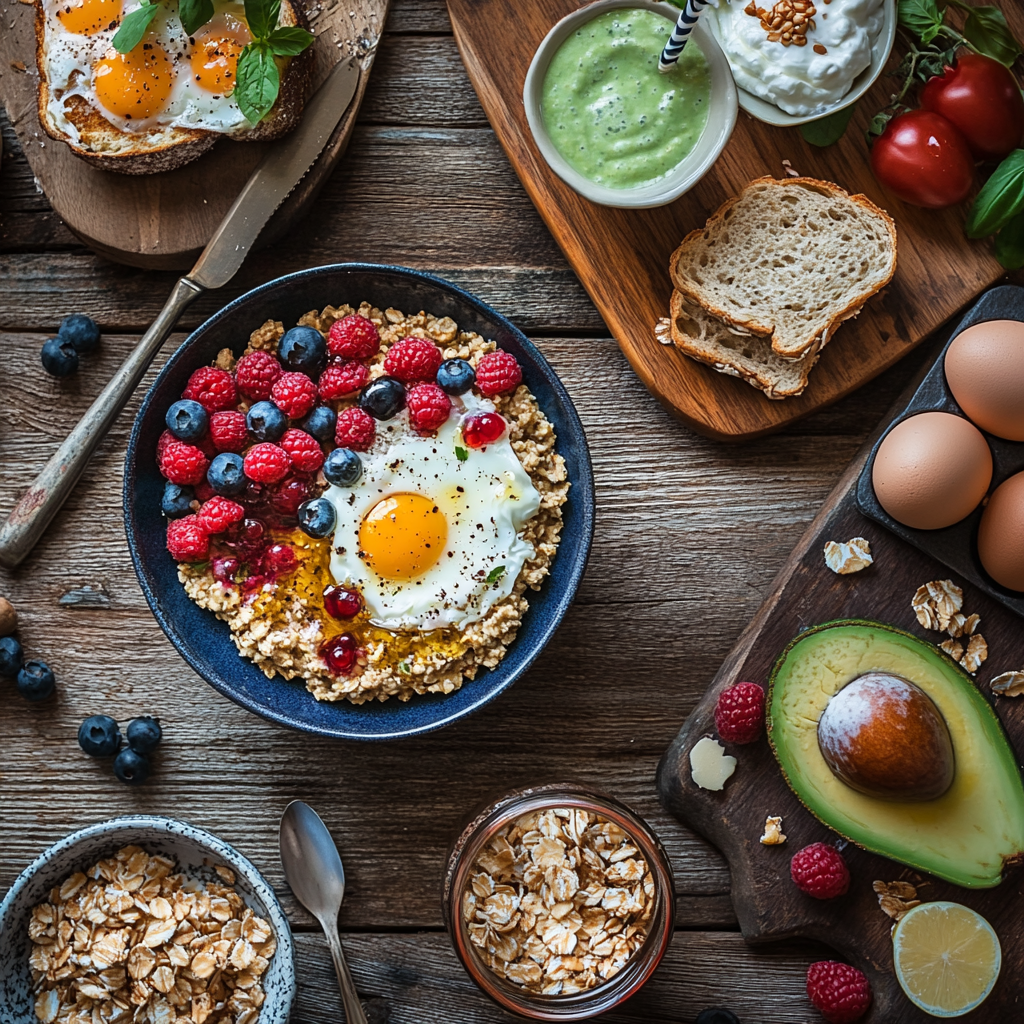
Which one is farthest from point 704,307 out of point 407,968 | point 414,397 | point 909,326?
point 407,968

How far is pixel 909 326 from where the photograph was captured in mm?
2186

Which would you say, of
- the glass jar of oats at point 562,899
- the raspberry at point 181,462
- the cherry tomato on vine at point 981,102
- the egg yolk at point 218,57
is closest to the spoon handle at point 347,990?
the glass jar of oats at point 562,899

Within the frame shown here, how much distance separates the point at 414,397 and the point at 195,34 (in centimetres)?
96

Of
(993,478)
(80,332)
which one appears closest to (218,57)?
(80,332)

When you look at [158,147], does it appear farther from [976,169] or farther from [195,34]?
[976,169]

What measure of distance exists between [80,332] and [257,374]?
1.67 feet

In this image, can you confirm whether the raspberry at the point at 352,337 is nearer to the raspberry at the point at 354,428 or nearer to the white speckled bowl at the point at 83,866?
the raspberry at the point at 354,428

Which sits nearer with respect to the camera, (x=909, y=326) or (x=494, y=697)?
(x=494, y=697)

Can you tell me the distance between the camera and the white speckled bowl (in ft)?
6.49

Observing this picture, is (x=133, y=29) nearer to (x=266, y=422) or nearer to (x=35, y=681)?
(x=266, y=422)

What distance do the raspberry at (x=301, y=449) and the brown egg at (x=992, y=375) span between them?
1.37 meters

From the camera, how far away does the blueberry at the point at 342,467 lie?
1973mm

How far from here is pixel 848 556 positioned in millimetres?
2143

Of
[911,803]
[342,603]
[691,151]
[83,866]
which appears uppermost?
[691,151]
